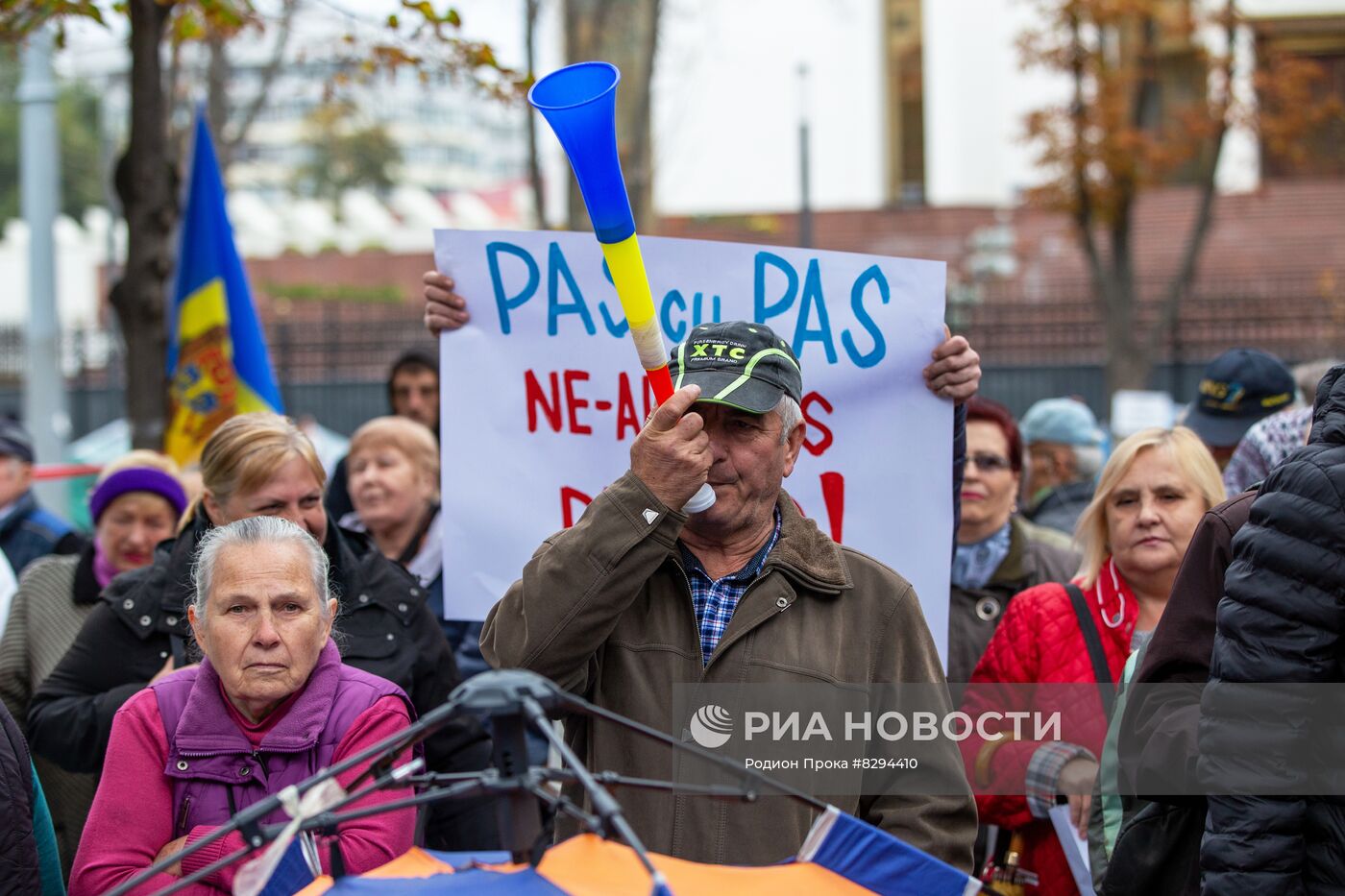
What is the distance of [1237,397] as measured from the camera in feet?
17.1

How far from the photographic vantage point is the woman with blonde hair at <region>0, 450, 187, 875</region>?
14.0 ft

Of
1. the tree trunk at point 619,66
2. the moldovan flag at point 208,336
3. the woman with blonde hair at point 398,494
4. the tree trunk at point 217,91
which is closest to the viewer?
the woman with blonde hair at point 398,494

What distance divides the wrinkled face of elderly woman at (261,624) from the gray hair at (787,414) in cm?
98

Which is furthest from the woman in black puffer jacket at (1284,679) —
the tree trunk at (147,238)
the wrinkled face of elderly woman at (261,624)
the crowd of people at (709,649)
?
the tree trunk at (147,238)

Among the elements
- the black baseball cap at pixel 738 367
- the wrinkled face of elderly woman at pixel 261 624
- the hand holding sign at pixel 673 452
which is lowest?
the wrinkled face of elderly woman at pixel 261 624

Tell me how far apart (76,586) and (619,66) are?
8.71 metres

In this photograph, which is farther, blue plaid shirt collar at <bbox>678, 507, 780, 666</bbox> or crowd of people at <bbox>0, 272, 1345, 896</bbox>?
blue plaid shirt collar at <bbox>678, 507, 780, 666</bbox>

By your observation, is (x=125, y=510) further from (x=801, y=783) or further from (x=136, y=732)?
(x=801, y=783)

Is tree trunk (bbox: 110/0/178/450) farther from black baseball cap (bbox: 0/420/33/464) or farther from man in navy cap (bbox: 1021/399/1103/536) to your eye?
man in navy cap (bbox: 1021/399/1103/536)

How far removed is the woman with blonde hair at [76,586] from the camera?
425 centimetres

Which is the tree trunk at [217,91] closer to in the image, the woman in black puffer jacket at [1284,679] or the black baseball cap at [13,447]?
the black baseball cap at [13,447]

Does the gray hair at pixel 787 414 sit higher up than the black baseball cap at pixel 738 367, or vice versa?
the black baseball cap at pixel 738 367

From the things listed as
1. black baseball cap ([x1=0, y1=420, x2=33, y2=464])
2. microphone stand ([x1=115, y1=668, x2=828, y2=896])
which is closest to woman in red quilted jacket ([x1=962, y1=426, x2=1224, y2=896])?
microphone stand ([x1=115, y1=668, x2=828, y2=896])

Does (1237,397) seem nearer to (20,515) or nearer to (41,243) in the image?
(20,515)
